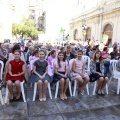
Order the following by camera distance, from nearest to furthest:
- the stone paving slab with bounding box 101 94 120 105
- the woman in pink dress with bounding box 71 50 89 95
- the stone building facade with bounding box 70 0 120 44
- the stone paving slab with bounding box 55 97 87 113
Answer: the stone paving slab with bounding box 55 97 87 113 → the stone paving slab with bounding box 101 94 120 105 → the woman in pink dress with bounding box 71 50 89 95 → the stone building facade with bounding box 70 0 120 44

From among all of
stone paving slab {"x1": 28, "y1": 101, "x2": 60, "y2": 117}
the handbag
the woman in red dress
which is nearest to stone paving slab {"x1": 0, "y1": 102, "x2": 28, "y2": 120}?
stone paving slab {"x1": 28, "y1": 101, "x2": 60, "y2": 117}

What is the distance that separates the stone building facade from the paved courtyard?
12930 millimetres

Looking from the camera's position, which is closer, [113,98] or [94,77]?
[113,98]

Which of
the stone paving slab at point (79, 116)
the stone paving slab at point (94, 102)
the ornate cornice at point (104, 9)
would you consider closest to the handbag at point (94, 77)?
the stone paving slab at point (94, 102)

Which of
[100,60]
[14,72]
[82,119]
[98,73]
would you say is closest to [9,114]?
[14,72]

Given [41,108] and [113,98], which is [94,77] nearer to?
[113,98]

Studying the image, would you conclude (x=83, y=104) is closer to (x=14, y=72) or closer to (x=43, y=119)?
(x=43, y=119)

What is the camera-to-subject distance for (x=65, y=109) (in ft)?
12.4

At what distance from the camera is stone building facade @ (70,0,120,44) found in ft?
63.1

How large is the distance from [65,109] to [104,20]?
19.8 metres

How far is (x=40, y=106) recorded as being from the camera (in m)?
3.88

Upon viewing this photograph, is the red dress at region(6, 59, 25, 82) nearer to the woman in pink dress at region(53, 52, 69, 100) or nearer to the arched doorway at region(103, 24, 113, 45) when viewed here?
the woman in pink dress at region(53, 52, 69, 100)

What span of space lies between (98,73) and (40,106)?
1.88m

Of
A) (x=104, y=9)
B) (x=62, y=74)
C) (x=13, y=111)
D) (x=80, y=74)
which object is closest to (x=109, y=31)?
(x=104, y=9)
